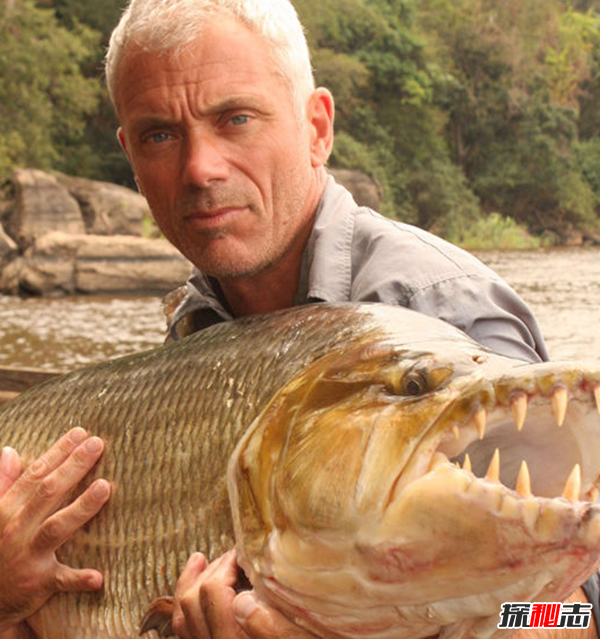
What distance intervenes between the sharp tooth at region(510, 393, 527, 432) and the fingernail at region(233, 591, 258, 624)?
577 mm

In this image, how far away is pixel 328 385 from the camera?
1.60 metres

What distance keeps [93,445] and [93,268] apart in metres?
16.1

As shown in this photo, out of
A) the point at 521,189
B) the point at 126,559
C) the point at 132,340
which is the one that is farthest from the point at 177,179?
the point at 521,189

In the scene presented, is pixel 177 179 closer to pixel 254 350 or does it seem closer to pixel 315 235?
pixel 315 235

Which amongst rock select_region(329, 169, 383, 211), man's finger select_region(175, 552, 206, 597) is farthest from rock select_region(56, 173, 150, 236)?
man's finger select_region(175, 552, 206, 597)

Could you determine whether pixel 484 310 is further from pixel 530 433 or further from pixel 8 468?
pixel 8 468

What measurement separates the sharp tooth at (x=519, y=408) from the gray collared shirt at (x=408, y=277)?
0.65 meters

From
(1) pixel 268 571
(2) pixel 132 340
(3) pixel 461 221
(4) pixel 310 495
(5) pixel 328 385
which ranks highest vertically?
(5) pixel 328 385

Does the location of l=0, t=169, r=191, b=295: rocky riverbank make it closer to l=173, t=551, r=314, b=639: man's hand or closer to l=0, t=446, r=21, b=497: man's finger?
l=0, t=446, r=21, b=497: man's finger

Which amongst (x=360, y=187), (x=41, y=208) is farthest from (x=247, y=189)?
(x=360, y=187)


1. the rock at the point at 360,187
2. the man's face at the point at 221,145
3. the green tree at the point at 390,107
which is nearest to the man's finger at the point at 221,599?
the man's face at the point at 221,145

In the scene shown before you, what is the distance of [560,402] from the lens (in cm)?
133

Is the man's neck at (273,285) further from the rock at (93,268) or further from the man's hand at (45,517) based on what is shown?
the rock at (93,268)

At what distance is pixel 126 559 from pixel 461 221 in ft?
120
